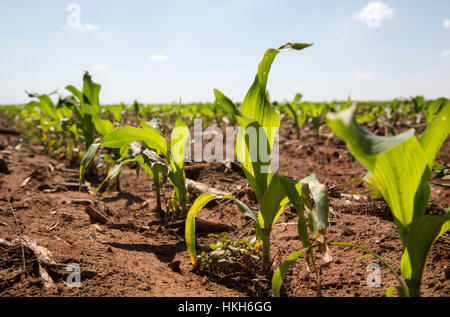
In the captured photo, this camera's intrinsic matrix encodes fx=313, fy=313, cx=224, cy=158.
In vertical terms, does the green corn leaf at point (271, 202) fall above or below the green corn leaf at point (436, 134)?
below

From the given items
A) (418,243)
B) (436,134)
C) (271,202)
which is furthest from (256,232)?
(436,134)

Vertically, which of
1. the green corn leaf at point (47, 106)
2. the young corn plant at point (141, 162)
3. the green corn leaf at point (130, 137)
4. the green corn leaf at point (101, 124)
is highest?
the green corn leaf at point (47, 106)

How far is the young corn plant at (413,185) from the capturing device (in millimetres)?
921

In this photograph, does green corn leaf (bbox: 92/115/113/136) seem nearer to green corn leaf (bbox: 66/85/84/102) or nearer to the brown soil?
green corn leaf (bbox: 66/85/84/102)

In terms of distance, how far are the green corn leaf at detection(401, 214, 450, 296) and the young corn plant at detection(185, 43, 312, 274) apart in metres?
0.50

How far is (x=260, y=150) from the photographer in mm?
1379

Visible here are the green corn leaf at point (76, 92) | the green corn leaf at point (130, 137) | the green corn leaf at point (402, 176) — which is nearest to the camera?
the green corn leaf at point (402, 176)

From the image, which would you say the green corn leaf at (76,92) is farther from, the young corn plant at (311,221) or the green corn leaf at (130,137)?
the young corn plant at (311,221)

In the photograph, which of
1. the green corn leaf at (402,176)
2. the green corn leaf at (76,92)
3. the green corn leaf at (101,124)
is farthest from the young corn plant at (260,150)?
the green corn leaf at (76,92)

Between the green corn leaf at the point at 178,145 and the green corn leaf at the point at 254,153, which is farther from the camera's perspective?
the green corn leaf at the point at 178,145

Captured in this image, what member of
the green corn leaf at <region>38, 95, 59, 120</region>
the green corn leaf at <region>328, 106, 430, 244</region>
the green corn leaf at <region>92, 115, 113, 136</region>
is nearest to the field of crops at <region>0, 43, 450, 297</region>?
the green corn leaf at <region>328, 106, 430, 244</region>

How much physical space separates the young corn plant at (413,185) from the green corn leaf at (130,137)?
1201 millimetres
